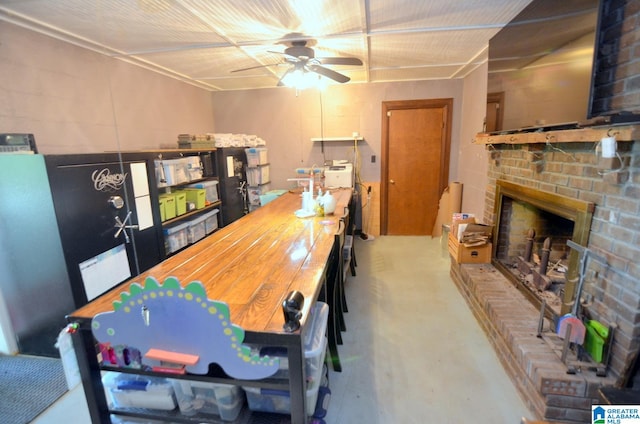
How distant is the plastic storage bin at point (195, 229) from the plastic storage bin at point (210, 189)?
11.6 inches

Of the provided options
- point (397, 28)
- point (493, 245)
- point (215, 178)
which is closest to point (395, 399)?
point (493, 245)

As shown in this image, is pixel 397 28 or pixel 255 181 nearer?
pixel 397 28

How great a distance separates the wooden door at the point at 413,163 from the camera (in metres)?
4.47

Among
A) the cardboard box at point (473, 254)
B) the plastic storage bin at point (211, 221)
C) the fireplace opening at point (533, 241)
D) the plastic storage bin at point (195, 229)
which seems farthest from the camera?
the plastic storage bin at point (211, 221)

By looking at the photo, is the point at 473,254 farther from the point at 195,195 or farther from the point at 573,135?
the point at 195,195

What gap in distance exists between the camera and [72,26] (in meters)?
2.25

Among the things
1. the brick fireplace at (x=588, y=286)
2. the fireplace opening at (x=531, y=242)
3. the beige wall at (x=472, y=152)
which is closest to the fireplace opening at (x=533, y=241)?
the fireplace opening at (x=531, y=242)

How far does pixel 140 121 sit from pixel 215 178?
1.05 m

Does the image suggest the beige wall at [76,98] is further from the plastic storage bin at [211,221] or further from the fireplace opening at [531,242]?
the fireplace opening at [531,242]

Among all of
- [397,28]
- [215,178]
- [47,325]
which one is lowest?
[47,325]

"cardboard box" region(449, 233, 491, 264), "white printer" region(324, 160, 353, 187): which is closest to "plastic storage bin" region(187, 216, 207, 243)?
"white printer" region(324, 160, 353, 187)

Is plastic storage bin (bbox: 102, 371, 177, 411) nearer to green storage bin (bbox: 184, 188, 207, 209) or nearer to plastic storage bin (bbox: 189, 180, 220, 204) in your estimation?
green storage bin (bbox: 184, 188, 207, 209)

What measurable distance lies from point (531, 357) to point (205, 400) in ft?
5.64

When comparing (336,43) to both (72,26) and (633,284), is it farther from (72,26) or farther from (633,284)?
(633,284)
